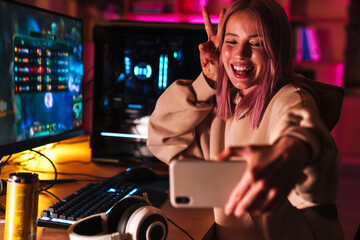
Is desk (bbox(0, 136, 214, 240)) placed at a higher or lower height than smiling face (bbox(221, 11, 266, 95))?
lower

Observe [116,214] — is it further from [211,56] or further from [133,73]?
[133,73]

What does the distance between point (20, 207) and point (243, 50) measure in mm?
567

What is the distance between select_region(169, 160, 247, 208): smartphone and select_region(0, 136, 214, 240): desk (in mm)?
272

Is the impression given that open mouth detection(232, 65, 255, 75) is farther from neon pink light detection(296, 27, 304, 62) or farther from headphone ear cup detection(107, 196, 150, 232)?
neon pink light detection(296, 27, 304, 62)

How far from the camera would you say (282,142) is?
648mm

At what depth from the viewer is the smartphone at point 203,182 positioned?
652mm

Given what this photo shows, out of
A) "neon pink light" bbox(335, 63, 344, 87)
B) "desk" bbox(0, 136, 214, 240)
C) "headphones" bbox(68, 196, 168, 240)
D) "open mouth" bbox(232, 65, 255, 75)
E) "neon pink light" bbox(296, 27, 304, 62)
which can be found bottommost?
"desk" bbox(0, 136, 214, 240)

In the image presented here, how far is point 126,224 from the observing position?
2.62 feet

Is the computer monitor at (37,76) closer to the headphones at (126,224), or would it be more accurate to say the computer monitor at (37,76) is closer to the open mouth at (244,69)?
the headphones at (126,224)

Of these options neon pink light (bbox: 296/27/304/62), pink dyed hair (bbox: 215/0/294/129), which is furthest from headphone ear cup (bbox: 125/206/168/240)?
neon pink light (bbox: 296/27/304/62)

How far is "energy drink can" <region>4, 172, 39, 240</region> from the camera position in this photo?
779 mm

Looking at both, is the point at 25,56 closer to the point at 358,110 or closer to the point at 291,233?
the point at 291,233

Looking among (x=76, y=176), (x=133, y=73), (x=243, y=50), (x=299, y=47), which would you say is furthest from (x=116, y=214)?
(x=299, y=47)

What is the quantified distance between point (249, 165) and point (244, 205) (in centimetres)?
6
